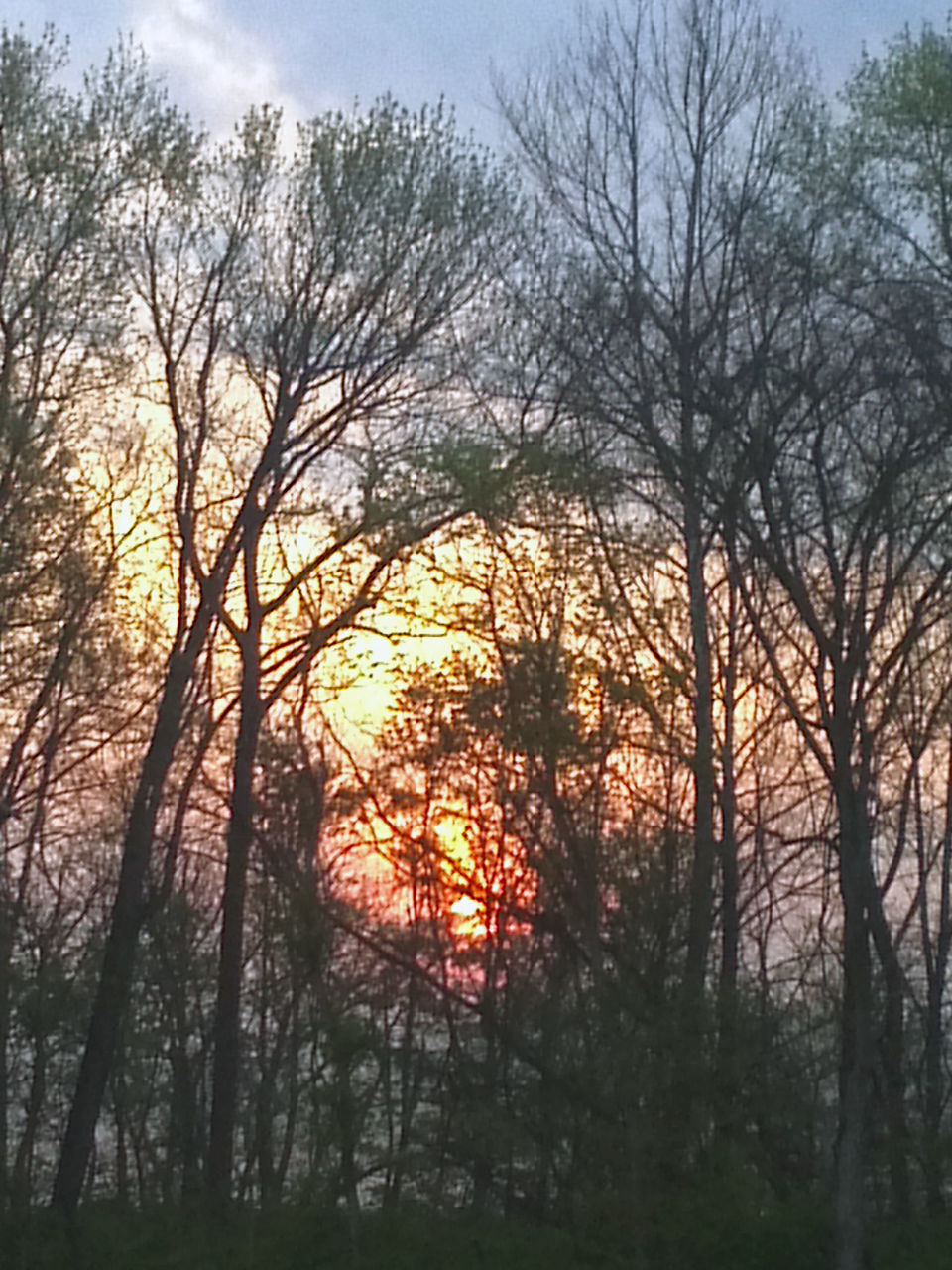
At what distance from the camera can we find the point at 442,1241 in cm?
1352

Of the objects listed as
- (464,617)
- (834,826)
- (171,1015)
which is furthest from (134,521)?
(834,826)

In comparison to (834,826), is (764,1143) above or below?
below

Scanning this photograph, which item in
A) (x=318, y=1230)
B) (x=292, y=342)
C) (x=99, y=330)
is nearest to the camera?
(x=318, y=1230)

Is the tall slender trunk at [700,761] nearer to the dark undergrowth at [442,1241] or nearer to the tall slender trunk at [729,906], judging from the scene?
the tall slender trunk at [729,906]

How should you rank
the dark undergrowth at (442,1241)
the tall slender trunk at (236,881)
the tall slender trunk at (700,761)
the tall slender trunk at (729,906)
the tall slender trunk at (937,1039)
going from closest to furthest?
the dark undergrowth at (442,1241) < the tall slender trunk at (729,906) < the tall slender trunk at (937,1039) < the tall slender trunk at (700,761) < the tall slender trunk at (236,881)

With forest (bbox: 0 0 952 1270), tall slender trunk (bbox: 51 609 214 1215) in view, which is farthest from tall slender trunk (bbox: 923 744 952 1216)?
tall slender trunk (bbox: 51 609 214 1215)

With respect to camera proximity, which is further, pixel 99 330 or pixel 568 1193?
pixel 99 330

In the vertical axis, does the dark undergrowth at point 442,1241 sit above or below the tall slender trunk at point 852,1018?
below

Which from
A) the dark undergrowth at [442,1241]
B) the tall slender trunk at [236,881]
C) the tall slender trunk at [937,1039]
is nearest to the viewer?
the dark undergrowth at [442,1241]

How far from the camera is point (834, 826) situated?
16.5 meters

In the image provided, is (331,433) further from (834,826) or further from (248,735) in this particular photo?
(834,826)

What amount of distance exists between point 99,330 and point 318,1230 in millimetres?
10261

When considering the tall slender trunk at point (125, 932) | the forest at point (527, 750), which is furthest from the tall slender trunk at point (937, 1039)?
the tall slender trunk at point (125, 932)

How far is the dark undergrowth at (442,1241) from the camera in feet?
40.8
